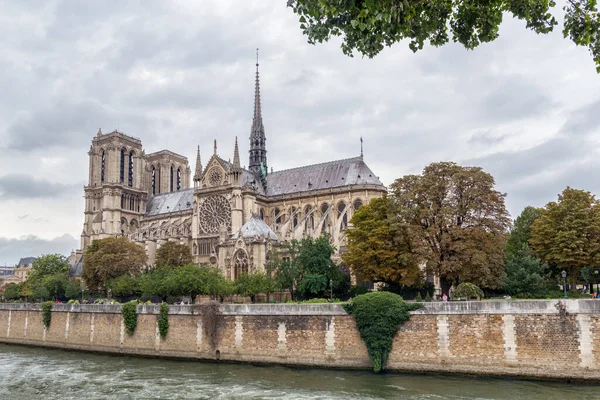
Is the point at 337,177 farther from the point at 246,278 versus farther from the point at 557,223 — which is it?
the point at 557,223

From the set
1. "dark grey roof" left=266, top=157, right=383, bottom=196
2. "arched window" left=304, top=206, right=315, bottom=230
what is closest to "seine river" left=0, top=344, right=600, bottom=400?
"arched window" left=304, top=206, right=315, bottom=230

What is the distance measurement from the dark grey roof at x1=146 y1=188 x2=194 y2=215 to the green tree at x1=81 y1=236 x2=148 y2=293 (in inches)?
810

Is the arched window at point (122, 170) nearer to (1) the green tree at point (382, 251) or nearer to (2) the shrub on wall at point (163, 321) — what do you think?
(1) the green tree at point (382, 251)

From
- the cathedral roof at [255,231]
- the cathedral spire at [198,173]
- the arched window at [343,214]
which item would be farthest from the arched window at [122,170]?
the cathedral roof at [255,231]

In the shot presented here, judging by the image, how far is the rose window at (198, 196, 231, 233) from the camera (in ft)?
224

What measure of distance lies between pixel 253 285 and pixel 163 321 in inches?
418

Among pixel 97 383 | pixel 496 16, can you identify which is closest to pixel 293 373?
pixel 97 383

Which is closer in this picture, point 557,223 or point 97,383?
point 97,383

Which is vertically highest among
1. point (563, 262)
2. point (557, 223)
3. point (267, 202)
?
point (267, 202)

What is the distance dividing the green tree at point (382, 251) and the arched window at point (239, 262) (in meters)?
13.8

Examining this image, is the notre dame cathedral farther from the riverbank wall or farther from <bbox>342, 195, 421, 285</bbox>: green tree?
the riverbank wall

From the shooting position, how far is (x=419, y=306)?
2653 centimetres

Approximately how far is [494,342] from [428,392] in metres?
4.83

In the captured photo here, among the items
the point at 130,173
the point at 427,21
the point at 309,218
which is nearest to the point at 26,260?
the point at 130,173
